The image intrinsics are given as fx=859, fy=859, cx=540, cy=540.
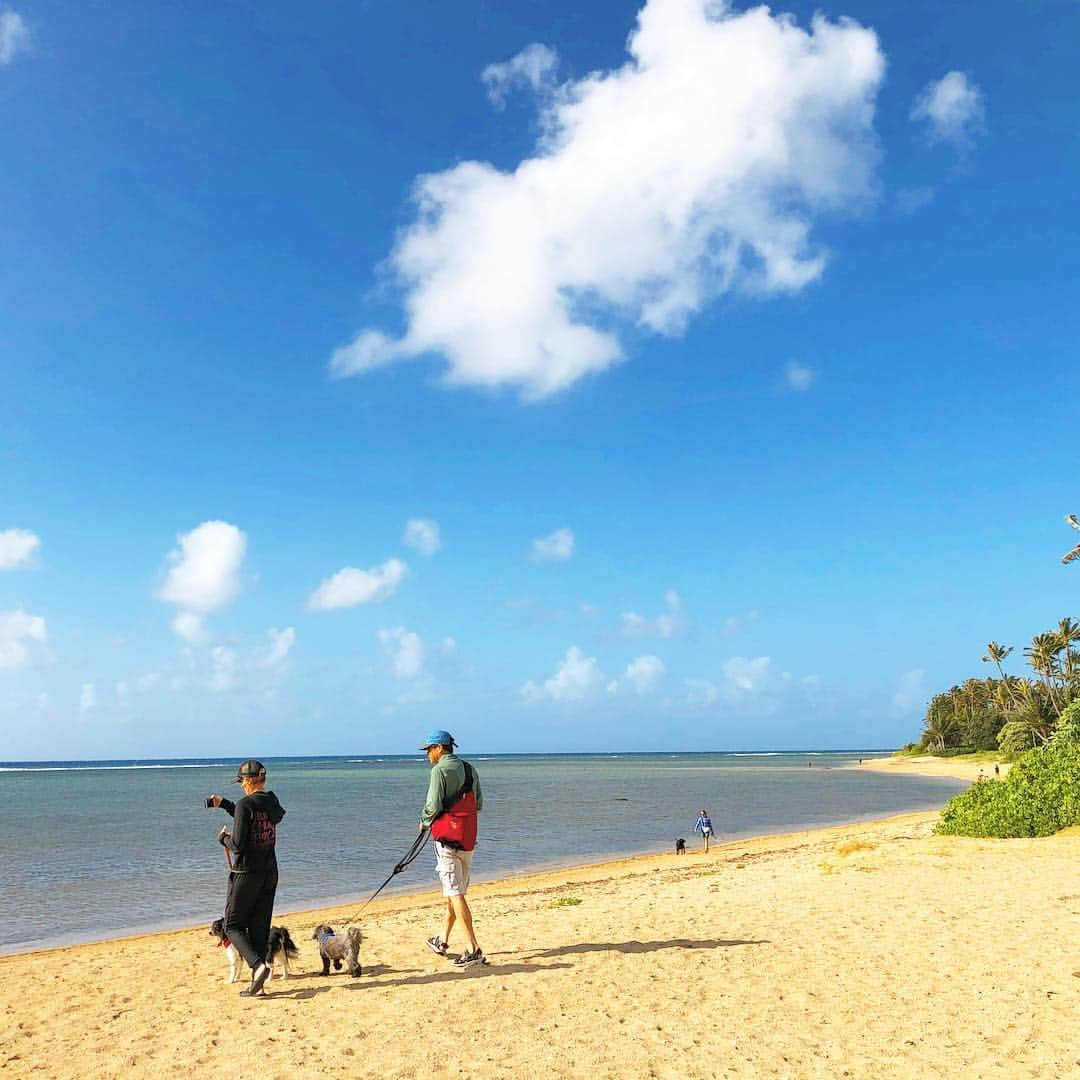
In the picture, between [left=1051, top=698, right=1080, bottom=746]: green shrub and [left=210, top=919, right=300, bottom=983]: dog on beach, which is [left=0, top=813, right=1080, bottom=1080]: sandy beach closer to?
[left=210, top=919, right=300, bottom=983]: dog on beach

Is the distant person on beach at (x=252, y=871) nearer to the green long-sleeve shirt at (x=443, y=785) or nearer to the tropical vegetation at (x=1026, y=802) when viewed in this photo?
the green long-sleeve shirt at (x=443, y=785)

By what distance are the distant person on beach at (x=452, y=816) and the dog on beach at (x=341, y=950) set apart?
1.09 metres

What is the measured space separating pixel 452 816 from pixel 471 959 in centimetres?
158

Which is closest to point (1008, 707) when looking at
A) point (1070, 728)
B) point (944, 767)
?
point (944, 767)

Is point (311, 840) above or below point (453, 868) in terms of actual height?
below

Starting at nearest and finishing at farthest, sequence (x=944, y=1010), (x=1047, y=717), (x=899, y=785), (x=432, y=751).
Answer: (x=944, y=1010) < (x=432, y=751) < (x=899, y=785) < (x=1047, y=717)

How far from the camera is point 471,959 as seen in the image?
8.30 m

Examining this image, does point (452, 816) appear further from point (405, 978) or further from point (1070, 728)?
point (1070, 728)

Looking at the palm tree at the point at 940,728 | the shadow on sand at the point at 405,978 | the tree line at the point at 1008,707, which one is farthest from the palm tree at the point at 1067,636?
the shadow on sand at the point at 405,978

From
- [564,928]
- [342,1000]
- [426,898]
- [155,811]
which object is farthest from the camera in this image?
[155,811]

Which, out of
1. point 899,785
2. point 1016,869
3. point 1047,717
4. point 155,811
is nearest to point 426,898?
point 1016,869

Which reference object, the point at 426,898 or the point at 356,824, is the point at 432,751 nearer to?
the point at 426,898

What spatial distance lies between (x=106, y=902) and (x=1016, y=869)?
1867 cm

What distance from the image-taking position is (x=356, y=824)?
39156 millimetres
